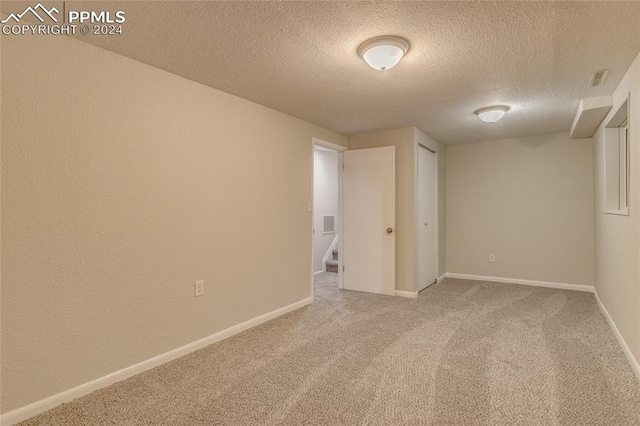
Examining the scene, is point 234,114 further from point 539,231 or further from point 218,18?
point 539,231

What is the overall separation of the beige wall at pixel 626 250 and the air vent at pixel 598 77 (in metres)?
0.13

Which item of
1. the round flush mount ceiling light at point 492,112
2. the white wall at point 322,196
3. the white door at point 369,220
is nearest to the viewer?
the round flush mount ceiling light at point 492,112

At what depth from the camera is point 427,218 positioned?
4.79 metres

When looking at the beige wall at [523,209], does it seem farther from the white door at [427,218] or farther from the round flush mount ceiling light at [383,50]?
the round flush mount ceiling light at [383,50]

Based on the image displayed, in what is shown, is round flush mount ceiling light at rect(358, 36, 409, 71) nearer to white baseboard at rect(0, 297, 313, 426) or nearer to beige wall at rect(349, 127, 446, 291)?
beige wall at rect(349, 127, 446, 291)

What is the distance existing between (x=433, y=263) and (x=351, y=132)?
224 cm

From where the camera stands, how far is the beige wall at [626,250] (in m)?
2.24

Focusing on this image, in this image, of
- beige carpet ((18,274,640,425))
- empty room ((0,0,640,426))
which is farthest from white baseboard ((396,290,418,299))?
beige carpet ((18,274,640,425))

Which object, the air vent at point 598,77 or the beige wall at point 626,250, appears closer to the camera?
the beige wall at point 626,250

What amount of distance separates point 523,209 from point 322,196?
3.13 meters

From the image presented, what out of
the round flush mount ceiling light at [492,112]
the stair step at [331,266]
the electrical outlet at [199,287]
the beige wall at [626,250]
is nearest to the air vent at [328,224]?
the stair step at [331,266]

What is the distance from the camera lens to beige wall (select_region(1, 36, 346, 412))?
180 centimetres

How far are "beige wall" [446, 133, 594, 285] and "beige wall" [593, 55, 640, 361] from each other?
39.2 inches

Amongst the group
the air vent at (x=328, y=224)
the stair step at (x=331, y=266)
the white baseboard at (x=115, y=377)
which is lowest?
the white baseboard at (x=115, y=377)
